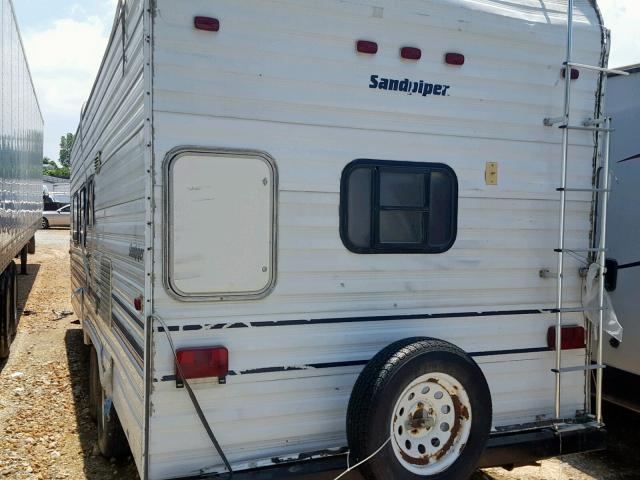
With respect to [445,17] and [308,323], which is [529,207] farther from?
[308,323]

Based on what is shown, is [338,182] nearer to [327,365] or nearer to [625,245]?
[327,365]

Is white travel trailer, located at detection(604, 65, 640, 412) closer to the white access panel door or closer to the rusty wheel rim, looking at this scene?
the rusty wheel rim

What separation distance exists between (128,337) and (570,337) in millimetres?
2607

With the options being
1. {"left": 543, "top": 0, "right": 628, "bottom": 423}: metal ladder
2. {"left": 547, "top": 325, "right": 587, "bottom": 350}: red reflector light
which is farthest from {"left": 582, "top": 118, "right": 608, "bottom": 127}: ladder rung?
{"left": 547, "top": 325, "right": 587, "bottom": 350}: red reflector light

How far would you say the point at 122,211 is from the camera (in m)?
3.65

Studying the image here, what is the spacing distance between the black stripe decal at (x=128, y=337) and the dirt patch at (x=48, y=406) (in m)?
1.19

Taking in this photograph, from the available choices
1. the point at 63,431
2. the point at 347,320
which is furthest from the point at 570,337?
the point at 63,431

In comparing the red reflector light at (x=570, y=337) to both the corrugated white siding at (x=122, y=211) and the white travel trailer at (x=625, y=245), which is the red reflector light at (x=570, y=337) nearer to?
the white travel trailer at (x=625, y=245)

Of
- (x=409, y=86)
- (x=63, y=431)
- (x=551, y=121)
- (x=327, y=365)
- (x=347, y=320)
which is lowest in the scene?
(x=63, y=431)

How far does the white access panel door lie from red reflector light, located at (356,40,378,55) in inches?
30.9

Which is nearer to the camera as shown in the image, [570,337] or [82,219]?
[570,337]

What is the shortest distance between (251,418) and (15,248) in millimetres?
6439

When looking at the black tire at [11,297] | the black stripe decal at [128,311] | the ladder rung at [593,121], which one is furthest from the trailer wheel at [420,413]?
the black tire at [11,297]

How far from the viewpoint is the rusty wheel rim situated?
10.3 ft
